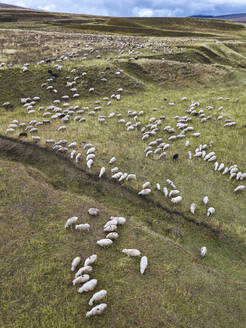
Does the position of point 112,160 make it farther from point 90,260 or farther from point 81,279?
point 81,279

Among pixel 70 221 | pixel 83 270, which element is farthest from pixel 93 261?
pixel 70 221

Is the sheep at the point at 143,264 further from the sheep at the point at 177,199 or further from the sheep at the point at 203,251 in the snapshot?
the sheep at the point at 177,199

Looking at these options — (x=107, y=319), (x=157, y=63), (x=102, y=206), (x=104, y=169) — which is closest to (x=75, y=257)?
(x=107, y=319)

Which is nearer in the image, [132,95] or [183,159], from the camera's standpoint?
[183,159]

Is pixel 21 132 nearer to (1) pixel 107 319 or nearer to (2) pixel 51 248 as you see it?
(2) pixel 51 248

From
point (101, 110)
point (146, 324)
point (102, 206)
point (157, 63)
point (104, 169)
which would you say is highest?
point (157, 63)

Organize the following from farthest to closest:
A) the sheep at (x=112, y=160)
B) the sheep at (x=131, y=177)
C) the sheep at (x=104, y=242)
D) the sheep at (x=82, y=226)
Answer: the sheep at (x=112, y=160) < the sheep at (x=131, y=177) < the sheep at (x=82, y=226) < the sheep at (x=104, y=242)

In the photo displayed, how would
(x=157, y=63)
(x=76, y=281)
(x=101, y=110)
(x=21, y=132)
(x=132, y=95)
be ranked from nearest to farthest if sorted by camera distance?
(x=76, y=281)
(x=21, y=132)
(x=101, y=110)
(x=132, y=95)
(x=157, y=63)

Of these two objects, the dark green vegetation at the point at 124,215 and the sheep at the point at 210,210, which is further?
the sheep at the point at 210,210

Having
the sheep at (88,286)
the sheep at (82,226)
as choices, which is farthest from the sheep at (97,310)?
the sheep at (82,226)
